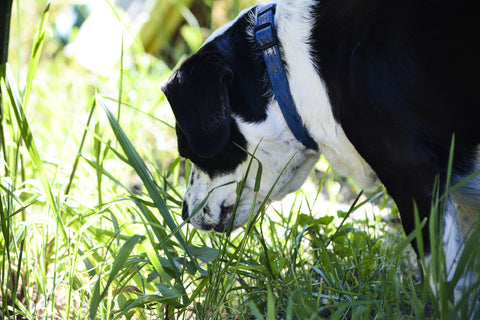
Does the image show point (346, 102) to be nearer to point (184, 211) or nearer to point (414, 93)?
point (414, 93)

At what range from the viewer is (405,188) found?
Result: 149cm

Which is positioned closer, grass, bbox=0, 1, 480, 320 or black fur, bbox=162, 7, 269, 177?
grass, bbox=0, 1, 480, 320

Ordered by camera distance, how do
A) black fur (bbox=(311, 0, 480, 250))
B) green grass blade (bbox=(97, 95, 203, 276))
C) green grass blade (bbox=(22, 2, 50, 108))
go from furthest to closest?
green grass blade (bbox=(22, 2, 50, 108)) < green grass blade (bbox=(97, 95, 203, 276)) < black fur (bbox=(311, 0, 480, 250))

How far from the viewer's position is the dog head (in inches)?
67.3

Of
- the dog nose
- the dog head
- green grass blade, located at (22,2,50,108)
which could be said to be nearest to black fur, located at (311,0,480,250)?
the dog head

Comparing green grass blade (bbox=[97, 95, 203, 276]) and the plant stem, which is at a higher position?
the plant stem

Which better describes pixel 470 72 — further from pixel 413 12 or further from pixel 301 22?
pixel 301 22

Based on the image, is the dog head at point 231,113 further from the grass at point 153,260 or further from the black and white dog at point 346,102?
the grass at point 153,260

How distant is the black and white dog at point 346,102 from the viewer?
1462mm

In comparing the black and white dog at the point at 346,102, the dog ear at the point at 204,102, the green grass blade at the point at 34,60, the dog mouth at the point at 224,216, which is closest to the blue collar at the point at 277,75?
the black and white dog at the point at 346,102

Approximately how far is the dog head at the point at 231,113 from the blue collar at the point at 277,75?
0.03 meters

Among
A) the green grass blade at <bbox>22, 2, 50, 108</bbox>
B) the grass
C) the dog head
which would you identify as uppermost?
the green grass blade at <bbox>22, 2, 50, 108</bbox>

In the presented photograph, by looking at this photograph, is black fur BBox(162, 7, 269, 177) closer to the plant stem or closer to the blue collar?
the blue collar

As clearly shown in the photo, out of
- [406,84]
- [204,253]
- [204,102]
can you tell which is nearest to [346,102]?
[406,84]
